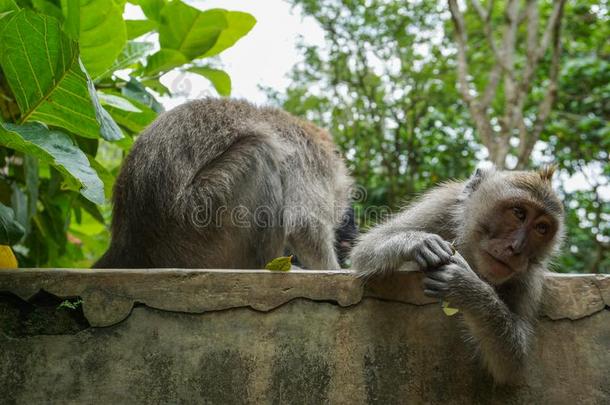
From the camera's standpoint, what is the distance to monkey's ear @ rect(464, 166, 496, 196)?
3.79m

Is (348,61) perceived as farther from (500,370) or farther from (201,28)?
(500,370)

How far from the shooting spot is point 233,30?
4.38m

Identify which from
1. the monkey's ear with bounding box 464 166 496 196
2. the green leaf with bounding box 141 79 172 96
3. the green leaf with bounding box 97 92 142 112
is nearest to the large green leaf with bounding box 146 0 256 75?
the green leaf with bounding box 141 79 172 96

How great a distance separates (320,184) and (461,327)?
1.82 metres

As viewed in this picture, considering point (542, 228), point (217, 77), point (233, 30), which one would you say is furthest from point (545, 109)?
point (542, 228)

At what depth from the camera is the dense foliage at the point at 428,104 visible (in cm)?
984

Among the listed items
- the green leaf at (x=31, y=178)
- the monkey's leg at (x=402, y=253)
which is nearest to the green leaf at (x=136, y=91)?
the green leaf at (x=31, y=178)

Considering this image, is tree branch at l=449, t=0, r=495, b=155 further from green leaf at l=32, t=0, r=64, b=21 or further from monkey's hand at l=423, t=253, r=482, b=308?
green leaf at l=32, t=0, r=64, b=21

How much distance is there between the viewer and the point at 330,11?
10.3m

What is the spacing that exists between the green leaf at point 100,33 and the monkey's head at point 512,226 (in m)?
2.12

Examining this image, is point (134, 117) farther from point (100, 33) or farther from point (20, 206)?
point (20, 206)

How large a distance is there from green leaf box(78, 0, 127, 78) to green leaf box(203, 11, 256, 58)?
860mm

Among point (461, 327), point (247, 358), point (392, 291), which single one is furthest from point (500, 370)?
point (247, 358)

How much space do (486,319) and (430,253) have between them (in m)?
0.40
